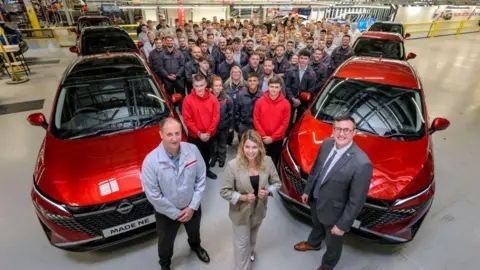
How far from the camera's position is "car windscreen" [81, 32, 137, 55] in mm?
5656

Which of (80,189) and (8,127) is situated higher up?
(80,189)

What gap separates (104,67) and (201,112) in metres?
1.50

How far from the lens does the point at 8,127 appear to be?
15.2 ft

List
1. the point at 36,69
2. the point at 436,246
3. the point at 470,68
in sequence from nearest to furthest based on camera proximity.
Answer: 1. the point at 436,246
2. the point at 36,69
3. the point at 470,68

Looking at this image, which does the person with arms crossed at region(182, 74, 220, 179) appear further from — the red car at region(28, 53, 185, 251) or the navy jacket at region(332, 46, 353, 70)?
the navy jacket at region(332, 46, 353, 70)

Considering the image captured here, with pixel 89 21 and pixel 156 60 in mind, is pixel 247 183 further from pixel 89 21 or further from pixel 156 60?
pixel 89 21

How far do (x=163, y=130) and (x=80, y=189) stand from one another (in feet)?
3.28

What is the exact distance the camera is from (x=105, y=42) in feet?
19.3

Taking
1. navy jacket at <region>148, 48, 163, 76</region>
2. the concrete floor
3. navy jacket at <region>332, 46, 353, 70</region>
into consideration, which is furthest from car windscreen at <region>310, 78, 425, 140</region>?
navy jacket at <region>148, 48, 163, 76</region>

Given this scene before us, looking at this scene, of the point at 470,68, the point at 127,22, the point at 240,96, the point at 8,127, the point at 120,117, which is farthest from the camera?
the point at 127,22

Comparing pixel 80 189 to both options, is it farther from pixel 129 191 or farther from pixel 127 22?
pixel 127 22

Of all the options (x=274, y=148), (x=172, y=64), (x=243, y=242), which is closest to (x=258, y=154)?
(x=243, y=242)

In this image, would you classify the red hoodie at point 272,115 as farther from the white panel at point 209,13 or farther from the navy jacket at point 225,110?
the white panel at point 209,13

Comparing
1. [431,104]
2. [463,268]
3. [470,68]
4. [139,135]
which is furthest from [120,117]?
[470,68]
